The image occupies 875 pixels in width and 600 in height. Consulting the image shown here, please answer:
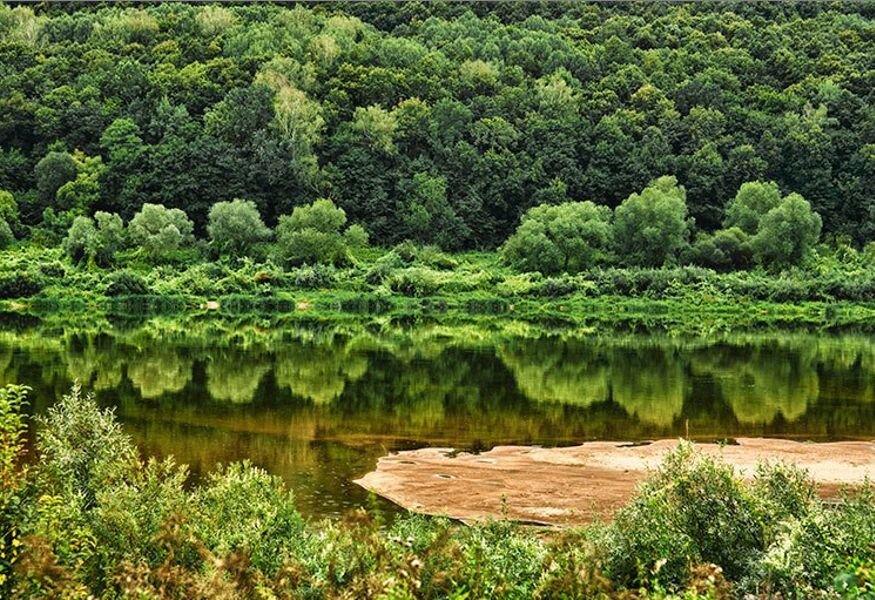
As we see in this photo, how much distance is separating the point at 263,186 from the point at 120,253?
22880 millimetres

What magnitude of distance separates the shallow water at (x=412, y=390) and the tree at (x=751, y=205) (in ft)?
129

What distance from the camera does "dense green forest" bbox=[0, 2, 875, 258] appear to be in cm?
9775

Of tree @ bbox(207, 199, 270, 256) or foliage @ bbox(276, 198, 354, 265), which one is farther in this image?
tree @ bbox(207, 199, 270, 256)

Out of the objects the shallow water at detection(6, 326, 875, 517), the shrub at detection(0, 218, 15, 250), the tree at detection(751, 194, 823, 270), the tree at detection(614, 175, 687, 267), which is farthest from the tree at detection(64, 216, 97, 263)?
the tree at detection(751, 194, 823, 270)

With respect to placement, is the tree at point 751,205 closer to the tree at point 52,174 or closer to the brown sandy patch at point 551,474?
the tree at point 52,174

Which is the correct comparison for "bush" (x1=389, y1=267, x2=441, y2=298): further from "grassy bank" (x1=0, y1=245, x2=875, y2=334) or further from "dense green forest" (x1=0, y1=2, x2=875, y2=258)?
"dense green forest" (x1=0, y1=2, x2=875, y2=258)

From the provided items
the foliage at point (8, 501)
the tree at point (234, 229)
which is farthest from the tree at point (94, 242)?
the foliage at point (8, 501)

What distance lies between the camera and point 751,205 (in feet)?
306

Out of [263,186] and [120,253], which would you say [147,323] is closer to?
[120,253]

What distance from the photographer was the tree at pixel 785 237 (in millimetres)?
82875

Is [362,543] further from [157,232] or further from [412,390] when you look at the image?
[157,232]

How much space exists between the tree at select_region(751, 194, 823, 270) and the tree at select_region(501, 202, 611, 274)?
1309 centimetres

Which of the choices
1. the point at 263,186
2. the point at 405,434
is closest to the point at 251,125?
the point at 263,186

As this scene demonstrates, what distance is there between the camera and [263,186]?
328 feet
